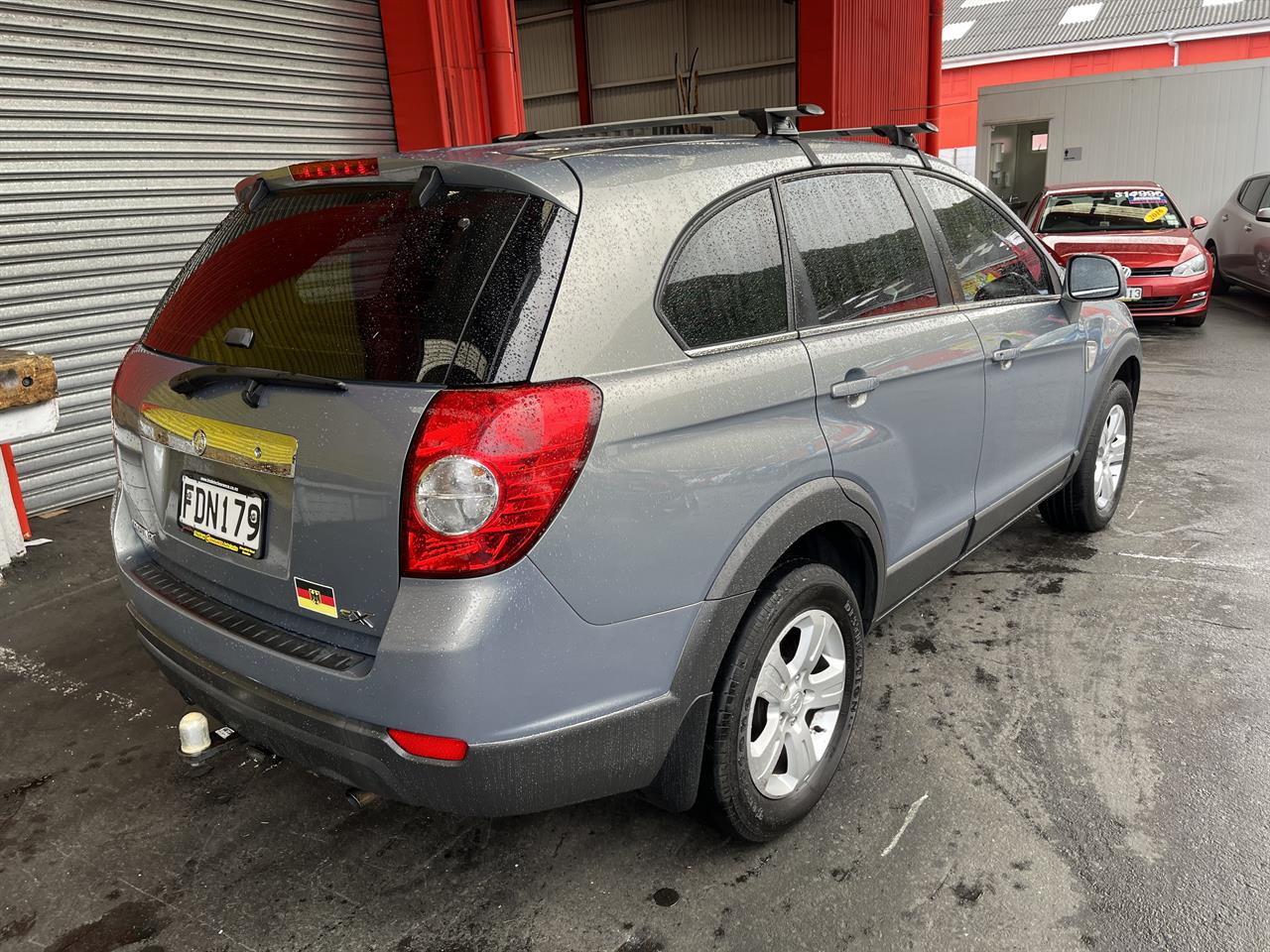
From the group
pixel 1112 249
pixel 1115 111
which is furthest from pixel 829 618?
pixel 1115 111

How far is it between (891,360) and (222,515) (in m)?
1.72

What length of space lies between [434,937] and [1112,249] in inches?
402

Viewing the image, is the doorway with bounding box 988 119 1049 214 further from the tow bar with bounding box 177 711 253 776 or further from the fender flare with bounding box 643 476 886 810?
the tow bar with bounding box 177 711 253 776

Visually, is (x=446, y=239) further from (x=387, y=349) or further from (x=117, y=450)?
(x=117, y=450)

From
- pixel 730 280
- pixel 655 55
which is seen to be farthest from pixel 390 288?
pixel 655 55

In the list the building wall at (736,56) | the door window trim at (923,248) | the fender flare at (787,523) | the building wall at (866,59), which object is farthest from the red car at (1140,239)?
the fender flare at (787,523)

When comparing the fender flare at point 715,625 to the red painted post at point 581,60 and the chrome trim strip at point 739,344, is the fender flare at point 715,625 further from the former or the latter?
the red painted post at point 581,60

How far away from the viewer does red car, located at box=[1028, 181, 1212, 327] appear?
32.7 feet

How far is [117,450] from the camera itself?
250 centimetres

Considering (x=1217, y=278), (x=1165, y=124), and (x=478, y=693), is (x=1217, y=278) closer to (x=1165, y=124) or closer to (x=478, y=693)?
(x=1165, y=124)

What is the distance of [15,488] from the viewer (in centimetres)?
471

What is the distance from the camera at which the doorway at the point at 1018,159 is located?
16.5m

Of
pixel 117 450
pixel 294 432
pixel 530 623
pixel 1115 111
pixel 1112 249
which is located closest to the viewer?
pixel 530 623

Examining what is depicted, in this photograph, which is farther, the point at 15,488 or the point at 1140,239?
the point at 1140,239
